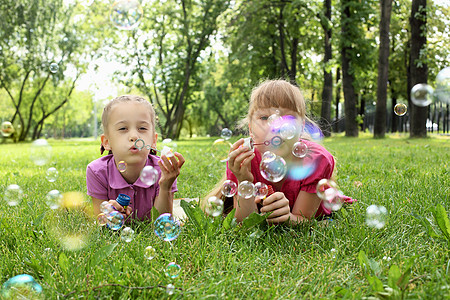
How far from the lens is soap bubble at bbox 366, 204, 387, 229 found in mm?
2174

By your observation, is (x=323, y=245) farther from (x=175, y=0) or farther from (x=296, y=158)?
(x=175, y=0)

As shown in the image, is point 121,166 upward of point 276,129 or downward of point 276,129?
downward

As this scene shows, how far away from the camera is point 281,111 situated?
2662 millimetres

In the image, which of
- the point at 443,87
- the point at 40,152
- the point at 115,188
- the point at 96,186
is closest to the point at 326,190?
the point at 115,188

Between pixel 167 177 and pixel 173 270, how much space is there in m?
0.83

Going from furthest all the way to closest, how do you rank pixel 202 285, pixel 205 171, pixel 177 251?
pixel 205 171 < pixel 177 251 < pixel 202 285

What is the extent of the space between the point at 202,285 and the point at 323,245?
0.78 meters

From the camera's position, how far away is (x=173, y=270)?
67.6 inches

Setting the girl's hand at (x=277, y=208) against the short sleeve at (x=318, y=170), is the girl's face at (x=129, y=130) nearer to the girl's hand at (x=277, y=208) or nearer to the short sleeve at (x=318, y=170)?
the girl's hand at (x=277, y=208)

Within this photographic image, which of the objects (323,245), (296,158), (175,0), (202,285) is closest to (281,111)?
(296,158)

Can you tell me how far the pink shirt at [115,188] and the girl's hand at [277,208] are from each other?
2.57 feet

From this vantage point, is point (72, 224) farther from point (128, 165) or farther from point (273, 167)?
point (273, 167)

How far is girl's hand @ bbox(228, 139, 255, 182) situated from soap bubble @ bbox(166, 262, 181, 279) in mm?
749

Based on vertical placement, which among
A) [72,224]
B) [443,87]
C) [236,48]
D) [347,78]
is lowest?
[72,224]
